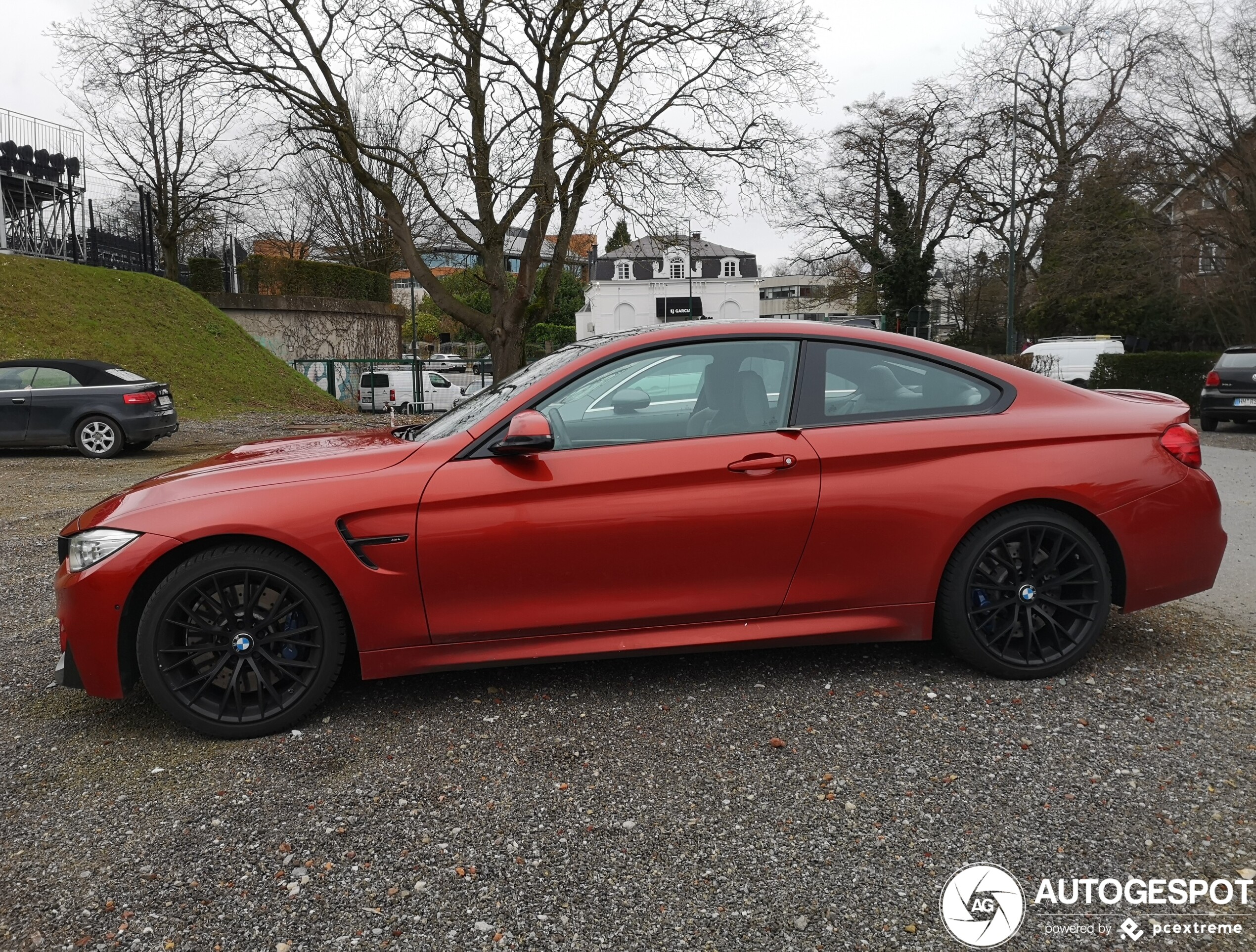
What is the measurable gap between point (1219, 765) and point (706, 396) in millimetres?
2256

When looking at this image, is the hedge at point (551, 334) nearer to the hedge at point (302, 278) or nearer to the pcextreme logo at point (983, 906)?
the hedge at point (302, 278)

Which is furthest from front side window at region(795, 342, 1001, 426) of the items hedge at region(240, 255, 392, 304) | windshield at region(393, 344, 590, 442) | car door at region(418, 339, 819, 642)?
hedge at region(240, 255, 392, 304)

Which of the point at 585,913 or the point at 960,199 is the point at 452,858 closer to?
the point at 585,913

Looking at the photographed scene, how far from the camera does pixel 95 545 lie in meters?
3.30

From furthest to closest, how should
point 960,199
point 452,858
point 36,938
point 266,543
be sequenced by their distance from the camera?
1. point 960,199
2. point 266,543
3. point 452,858
4. point 36,938

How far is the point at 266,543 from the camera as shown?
3.31 m

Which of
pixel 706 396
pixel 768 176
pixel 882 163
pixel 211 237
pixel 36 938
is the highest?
pixel 882 163

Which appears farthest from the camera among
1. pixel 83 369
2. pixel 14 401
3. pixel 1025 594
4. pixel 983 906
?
pixel 83 369

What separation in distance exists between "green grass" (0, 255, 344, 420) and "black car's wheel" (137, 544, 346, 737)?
723 inches

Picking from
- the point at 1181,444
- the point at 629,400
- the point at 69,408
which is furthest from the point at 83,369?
the point at 1181,444

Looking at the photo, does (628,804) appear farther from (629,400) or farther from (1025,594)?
(1025,594)

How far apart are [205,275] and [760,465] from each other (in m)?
28.9

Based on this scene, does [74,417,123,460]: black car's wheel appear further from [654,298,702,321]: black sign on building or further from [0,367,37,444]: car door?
[654,298,702,321]: black sign on building

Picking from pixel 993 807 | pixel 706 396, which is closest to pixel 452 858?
pixel 993 807
